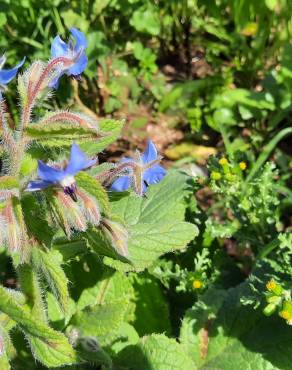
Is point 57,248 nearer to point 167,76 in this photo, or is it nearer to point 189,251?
point 189,251

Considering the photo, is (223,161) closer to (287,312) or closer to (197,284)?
(197,284)

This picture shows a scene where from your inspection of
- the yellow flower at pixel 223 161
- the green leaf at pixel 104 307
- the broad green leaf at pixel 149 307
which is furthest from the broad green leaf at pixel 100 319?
the yellow flower at pixel 223 161

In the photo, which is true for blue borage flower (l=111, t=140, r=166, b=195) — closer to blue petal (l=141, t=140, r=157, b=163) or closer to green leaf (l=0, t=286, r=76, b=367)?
blue petal (l=141, t=140, r=157, b=163)

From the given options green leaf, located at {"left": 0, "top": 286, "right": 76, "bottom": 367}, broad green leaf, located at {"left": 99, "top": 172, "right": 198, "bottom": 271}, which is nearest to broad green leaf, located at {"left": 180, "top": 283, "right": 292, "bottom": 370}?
broad green leaf, located at {"left": 99, "top": 172, "right": 198, "bottom": 271}

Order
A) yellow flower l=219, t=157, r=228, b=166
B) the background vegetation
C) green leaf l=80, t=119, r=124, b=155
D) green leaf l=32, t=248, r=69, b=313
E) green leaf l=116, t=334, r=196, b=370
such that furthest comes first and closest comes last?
yellow flower l=219, t=157, r=228, b=166 < the background vegetation < green leaf l=116, t=334, r=196, b=370 < green leaf l=80, t=119, r=124, b=155 < green leaf l=32, t=248, r=69, b=313

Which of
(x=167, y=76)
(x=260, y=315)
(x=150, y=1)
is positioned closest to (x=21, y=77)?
(x=260, y=315)

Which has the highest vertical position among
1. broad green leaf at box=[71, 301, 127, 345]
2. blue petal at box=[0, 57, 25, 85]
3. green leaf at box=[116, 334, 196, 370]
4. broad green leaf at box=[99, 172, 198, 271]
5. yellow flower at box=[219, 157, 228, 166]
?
blue petal at box=[0, 57, 25, 85]

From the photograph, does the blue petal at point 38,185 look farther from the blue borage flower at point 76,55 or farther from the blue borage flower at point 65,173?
the blue borage flower at point 76,55

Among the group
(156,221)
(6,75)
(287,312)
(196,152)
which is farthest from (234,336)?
(196,152)
